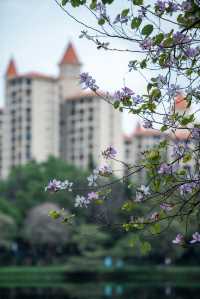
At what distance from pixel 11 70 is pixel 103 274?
4584 cm

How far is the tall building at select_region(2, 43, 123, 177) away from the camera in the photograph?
230 feet

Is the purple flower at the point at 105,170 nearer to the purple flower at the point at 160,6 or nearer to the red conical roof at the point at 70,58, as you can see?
the purple flower at the point at 160,6

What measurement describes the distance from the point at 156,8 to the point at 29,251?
39.0 meters

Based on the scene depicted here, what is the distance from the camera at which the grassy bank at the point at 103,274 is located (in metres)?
33.9

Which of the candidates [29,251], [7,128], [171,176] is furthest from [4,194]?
[171,176]

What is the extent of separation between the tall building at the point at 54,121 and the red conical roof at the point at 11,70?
10.7 feet

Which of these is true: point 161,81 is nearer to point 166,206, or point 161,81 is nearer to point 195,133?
point 195,133

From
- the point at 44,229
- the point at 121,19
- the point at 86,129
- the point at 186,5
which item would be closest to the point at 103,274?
the point at 44,229

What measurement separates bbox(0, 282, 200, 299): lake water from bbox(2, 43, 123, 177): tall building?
40.6 meters

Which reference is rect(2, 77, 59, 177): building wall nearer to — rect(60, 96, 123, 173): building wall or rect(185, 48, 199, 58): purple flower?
rect(60, 96, 123, 173): building wall

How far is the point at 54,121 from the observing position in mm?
71188

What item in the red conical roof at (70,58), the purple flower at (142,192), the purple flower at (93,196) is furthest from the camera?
the red conical roof at (70,58)

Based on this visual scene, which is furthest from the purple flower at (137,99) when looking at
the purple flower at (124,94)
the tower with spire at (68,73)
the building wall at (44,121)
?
the tower with spire at (68,73)

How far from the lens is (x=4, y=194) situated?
5012 cm
